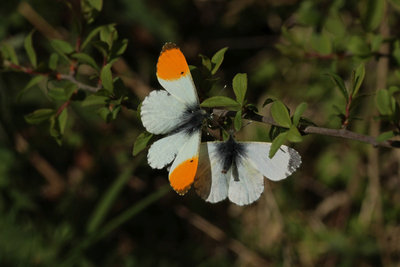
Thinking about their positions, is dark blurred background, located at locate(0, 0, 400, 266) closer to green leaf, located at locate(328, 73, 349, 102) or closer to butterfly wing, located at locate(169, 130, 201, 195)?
green leaf, located at locate(328, 73, 349, 102)

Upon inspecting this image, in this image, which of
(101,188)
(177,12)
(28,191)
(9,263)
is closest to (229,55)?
(177,12)

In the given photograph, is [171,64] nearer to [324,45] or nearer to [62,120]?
[62,120]

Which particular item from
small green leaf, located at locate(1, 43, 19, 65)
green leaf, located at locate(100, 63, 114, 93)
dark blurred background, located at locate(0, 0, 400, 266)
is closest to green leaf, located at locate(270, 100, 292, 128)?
green leaf, located at locate(100, 63, 114, 93)

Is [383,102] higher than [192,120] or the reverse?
the reverse

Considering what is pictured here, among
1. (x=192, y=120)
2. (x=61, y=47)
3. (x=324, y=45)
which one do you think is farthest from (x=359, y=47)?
(x=61, y=47)

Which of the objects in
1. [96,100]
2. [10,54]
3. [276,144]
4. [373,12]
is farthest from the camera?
[373,12]

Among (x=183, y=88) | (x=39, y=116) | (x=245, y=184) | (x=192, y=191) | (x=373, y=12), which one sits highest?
(x=183, y=88)

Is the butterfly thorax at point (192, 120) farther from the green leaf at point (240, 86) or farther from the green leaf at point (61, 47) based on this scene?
the green leaf at point (61, 47)

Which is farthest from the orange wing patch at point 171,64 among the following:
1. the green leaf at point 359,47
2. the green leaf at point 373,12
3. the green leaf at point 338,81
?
the green leaf at point 373,12
